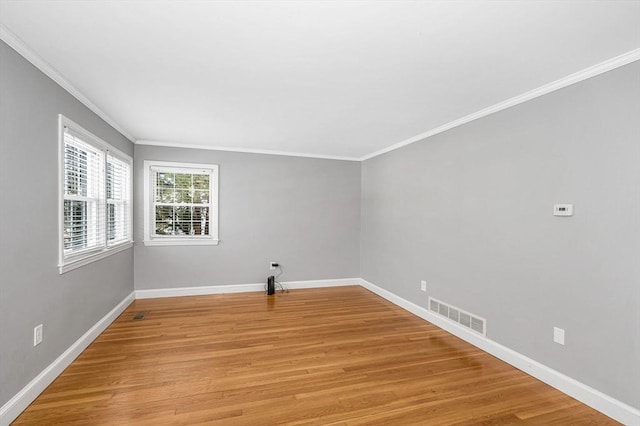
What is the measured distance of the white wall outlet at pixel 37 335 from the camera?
83.1 inches

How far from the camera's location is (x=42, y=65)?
2.15m

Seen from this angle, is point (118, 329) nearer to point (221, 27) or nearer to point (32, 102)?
point (32, 102)

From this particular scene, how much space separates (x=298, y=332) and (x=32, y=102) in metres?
3.08

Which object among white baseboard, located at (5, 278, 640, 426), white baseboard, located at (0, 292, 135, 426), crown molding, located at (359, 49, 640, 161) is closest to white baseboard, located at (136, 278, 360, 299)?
white baseboard, located at (5, 278, 640, 426)

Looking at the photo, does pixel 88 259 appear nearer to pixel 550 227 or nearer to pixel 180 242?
pixel 180 242

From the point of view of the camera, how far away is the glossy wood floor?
1.98 meters

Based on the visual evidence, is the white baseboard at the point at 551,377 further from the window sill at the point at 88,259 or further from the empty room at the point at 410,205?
the window sill at the point at 88,259

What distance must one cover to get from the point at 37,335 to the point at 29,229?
782 mm

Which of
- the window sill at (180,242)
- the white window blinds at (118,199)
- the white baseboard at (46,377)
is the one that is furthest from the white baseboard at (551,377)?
the white window blinds at (118,199)

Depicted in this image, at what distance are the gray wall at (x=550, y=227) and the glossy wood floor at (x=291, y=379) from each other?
41cm

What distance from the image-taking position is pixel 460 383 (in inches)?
94.0

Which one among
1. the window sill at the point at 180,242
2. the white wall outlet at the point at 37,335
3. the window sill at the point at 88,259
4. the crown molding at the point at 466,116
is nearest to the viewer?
the crown molding at the point at 466,116

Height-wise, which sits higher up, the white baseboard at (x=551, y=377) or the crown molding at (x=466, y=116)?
the crown molding at (x=466, y=116)

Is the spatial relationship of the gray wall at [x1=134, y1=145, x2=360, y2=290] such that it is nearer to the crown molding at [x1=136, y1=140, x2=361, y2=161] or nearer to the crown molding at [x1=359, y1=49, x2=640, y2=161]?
the crown molding at [x1=136, y1=140, x2=361, y2=161]
